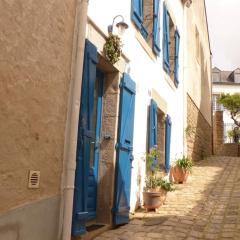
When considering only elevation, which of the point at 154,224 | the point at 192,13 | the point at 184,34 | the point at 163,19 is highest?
the point at 192,13

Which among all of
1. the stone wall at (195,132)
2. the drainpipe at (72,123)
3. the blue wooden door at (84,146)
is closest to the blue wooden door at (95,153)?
the blue wooden door at (84,146)

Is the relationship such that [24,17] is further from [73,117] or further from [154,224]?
[154,224]

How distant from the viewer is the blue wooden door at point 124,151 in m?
5.48

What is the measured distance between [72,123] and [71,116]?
7cm

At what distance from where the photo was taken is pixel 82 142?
4.40 metres

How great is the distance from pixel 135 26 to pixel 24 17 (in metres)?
3.44

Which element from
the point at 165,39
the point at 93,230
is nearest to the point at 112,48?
the point at 93,230

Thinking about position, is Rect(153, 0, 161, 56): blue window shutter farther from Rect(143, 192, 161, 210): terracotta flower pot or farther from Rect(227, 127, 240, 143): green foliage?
Rect(227, 127, 240, 143): green foliage

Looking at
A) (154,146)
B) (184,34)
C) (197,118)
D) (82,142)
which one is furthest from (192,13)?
(82,142)

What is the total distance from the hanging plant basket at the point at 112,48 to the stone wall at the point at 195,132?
19.9 feet

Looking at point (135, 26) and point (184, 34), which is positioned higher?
point (184, 34)

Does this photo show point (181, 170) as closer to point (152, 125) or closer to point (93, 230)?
point (152, 125)

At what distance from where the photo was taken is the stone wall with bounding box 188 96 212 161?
11730 millimetres

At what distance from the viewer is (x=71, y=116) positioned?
409 centimetres
